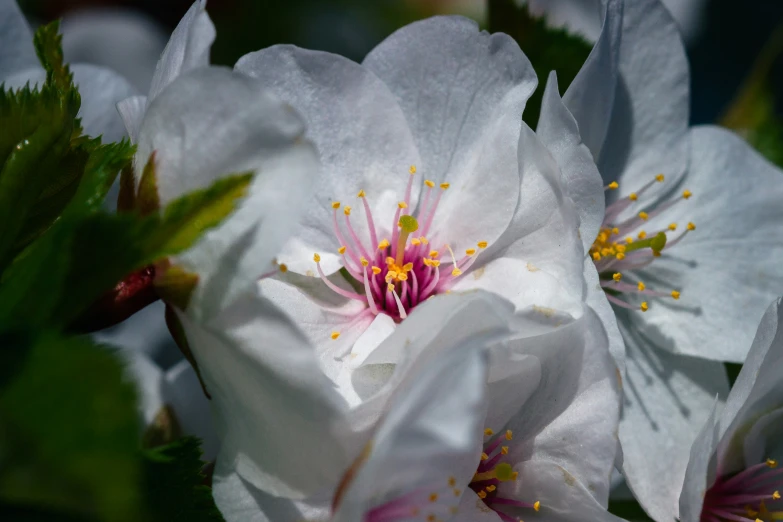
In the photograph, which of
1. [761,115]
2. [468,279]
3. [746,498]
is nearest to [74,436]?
[468,279]

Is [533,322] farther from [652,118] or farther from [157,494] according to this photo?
[652,118]

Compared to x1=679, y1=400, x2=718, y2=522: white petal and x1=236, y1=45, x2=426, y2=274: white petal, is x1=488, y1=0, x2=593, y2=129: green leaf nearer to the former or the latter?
x1=236, y1=45, x2=426, y2=274: white petal

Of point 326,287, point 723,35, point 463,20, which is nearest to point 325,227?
point 326,287

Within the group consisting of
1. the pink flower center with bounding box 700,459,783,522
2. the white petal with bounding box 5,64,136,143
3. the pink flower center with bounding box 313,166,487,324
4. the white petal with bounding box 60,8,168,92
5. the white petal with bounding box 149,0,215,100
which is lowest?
the white petal with bounding box 60,8,168,92

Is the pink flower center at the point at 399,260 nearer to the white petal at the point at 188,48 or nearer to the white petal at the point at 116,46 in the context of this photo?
the white petal at the point at 188,48

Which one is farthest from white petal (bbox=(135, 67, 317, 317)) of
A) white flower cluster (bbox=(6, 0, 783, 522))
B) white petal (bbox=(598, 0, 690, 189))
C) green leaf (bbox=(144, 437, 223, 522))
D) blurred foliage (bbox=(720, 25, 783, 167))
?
blurred foliage (bbox=(720, 25, 783, 167))
